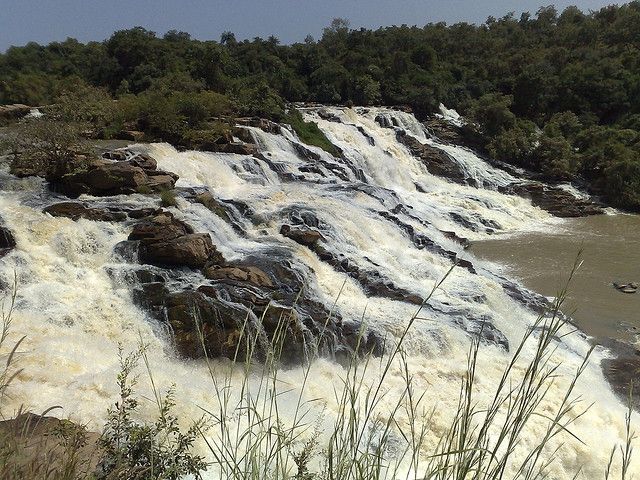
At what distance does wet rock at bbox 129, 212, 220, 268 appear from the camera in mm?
8484

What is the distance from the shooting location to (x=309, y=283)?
8.83 m

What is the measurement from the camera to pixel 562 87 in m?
29.4

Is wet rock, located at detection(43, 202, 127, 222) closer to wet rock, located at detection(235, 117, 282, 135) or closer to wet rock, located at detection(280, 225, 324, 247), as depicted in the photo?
wet rock, located at detection(280, 225, 324, 247)

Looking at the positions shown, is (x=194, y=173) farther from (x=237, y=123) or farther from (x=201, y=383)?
(x=201, y=383)

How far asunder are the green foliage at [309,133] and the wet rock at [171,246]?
10620 millimetres

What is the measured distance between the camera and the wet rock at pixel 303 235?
34.1ft

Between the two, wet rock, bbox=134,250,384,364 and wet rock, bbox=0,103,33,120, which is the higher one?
wet rock, bbox=0,103,33,120

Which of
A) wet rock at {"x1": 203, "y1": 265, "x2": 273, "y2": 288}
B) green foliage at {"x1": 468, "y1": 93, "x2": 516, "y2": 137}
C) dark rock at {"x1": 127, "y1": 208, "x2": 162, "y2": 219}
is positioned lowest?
wet rock at {"x1": 203, "y1": 265, "x2": 273, "y2": 288}

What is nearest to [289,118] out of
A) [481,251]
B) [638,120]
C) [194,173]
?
[194,173]

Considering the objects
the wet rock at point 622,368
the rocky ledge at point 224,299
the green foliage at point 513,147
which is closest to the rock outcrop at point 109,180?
the rocky ledge at point 224,299

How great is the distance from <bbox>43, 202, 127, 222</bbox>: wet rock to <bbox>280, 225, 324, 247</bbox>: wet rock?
3.29 meters

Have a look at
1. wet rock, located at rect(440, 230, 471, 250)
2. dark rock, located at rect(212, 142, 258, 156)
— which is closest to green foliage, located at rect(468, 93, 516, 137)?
wet rock, located at rect(440, 230, 471, 250)

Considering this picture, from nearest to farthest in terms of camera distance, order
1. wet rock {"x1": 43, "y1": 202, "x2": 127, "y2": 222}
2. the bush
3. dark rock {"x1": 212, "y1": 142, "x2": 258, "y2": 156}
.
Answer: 1. wet rock {"x1": 43, "y1": 202, "x2": 127, "y2": 222}
2. the bush
3. dark rock {"x1": 212, "y1": 142, "x2": 258, "y2": 156}

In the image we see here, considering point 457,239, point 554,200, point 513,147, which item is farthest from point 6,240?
point 513,147
